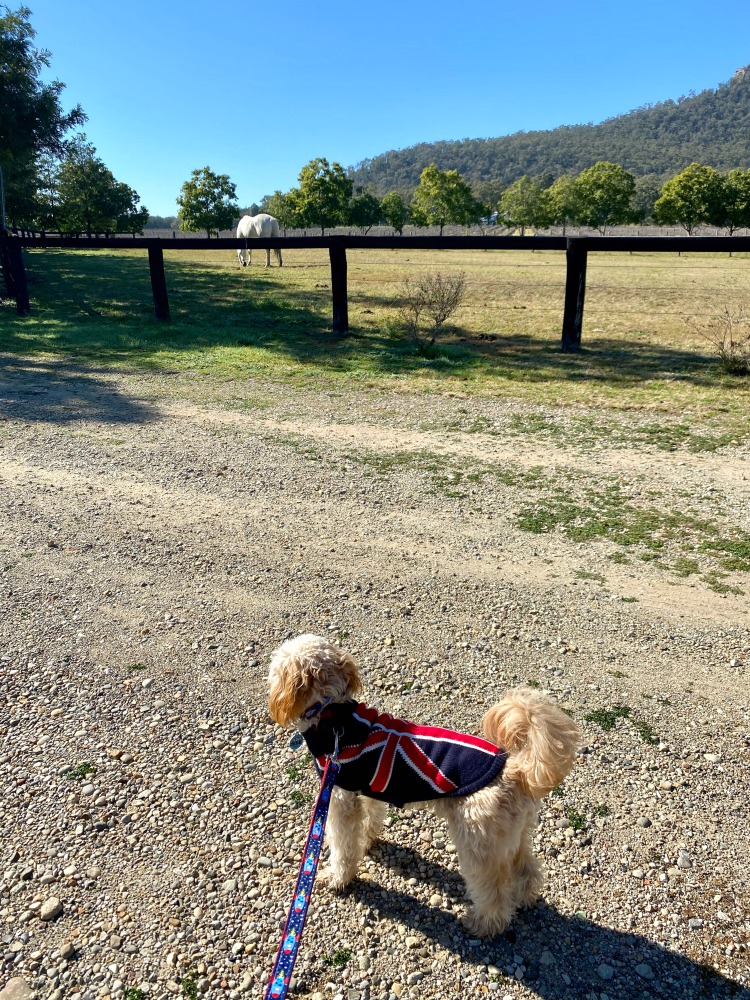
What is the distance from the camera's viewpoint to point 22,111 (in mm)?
20812

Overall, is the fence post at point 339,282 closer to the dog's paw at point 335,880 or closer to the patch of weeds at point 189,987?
the dog's paw at point 335,880

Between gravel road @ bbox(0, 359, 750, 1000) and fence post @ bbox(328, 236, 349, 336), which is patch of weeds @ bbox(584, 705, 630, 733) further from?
fence post @ bbox(328, 236, 349, 336)

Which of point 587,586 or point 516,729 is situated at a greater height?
point 516,729

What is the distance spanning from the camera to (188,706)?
420cm

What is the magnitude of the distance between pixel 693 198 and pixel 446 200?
106 feet

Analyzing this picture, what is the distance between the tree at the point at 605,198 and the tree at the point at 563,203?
2.68 feet

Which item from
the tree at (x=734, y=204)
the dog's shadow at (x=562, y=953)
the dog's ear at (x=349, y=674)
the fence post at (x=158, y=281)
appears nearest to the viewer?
the dog's shadow at (x=562, y=953)

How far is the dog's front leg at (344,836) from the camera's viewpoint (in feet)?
9.71

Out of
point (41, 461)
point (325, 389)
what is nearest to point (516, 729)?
point (41, 461)

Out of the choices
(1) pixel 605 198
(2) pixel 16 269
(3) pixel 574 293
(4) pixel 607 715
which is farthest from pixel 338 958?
(1) pixel 605 198

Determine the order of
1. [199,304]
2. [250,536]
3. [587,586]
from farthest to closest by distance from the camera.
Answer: [199,304] < [250,536] < [587,586]

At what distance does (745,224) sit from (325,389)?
72748 mm

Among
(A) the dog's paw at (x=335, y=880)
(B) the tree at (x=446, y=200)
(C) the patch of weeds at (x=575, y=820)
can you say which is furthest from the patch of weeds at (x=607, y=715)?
(B) the tree at (x=446, y=200)

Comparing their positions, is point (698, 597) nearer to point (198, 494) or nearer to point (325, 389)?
point (198, 494)
